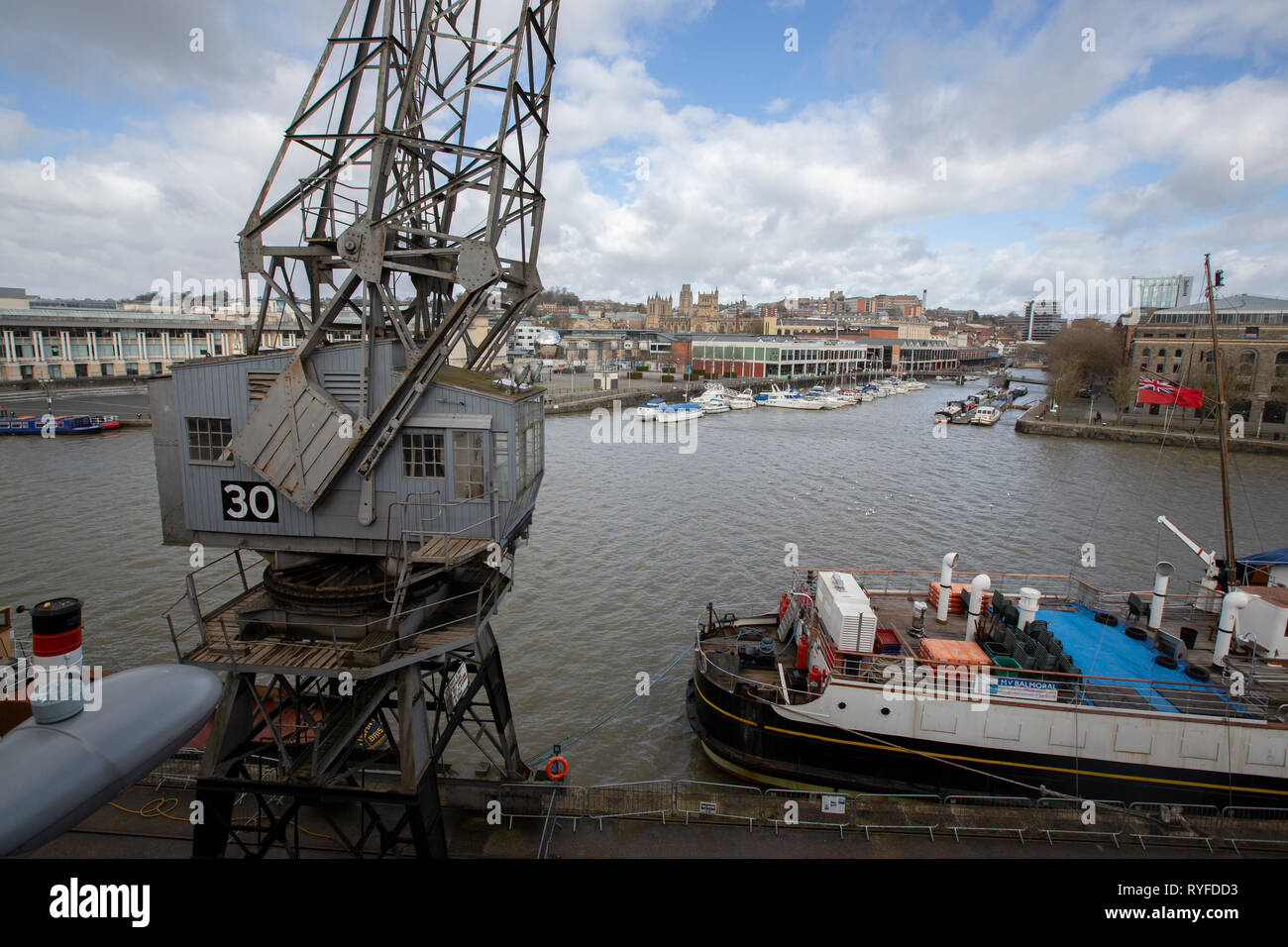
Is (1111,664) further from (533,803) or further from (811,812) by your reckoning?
(533,803)

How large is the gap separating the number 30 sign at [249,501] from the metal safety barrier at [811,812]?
29.4ft

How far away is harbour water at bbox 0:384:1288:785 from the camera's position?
18203 mm

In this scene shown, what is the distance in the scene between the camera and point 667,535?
3027 centimetres

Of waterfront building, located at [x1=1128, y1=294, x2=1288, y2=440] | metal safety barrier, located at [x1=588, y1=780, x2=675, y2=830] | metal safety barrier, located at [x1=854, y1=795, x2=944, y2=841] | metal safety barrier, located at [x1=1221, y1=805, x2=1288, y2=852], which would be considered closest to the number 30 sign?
metal safety barrier, located at [x1=588, y1=780, x2=675, y2=830]

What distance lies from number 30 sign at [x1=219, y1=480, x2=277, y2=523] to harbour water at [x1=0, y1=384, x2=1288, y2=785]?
8146 mm

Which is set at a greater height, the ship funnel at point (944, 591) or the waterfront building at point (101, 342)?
the waterfront building at point (101, 342)

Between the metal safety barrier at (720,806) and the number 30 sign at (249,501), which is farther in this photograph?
the metal safety barrier at (720,806)

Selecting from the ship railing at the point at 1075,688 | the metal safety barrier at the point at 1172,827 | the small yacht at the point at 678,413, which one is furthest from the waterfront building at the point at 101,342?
the metal safety barrier at the point at 1172,827

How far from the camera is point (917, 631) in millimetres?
15984

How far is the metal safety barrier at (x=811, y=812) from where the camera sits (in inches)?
411

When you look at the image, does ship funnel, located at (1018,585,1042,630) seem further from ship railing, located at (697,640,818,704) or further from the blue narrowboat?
the blue narrowboat

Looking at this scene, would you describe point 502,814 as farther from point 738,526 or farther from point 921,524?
point 921,524

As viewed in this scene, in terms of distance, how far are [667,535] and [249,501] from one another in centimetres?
2142

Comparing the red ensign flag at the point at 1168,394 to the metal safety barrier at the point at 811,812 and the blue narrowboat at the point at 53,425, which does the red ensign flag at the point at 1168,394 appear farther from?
the blue narrowboat at the point at 53,425
